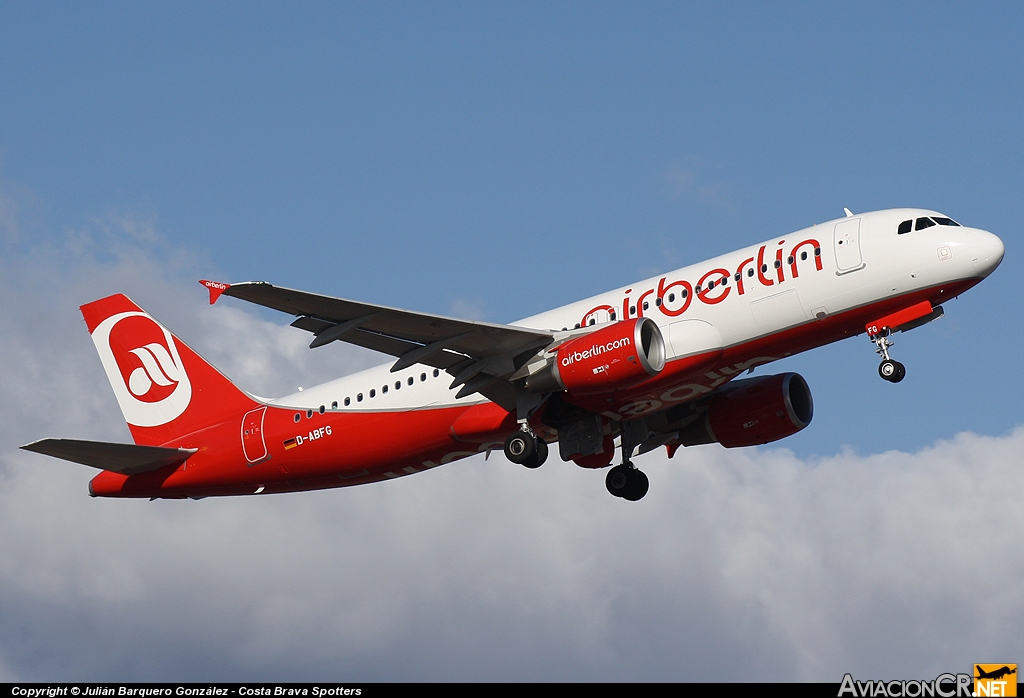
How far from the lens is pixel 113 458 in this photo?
3575cm

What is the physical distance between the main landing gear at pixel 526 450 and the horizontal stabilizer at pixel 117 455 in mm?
10281

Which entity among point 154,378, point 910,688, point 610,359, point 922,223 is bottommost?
point 910,688

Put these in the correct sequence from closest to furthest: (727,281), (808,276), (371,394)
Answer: (808,276)
(727,281)
(371,394)

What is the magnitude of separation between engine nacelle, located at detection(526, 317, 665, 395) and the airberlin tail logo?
547 inches

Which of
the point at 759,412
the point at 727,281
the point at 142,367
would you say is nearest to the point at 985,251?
the point at 727,281

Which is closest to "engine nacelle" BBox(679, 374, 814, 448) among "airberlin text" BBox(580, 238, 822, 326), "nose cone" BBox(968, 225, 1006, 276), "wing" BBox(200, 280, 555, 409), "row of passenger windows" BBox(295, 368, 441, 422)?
"airberlin text" BBox(580, 238, 822, 326)

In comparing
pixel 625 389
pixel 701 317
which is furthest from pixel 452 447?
pixel 701 317

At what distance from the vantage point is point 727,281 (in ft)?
101

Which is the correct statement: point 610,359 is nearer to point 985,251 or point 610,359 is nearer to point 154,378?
point 985,251

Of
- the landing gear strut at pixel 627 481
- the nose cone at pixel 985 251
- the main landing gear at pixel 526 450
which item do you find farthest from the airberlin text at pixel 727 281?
the landing gear strut at pixel 627 481

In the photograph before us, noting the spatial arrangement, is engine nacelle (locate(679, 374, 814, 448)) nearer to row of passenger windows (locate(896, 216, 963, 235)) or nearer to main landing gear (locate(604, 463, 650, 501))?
main landing gear (locate(604, 463, 650, 501))

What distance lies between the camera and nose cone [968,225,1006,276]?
29328 millimetres

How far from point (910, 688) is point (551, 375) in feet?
39.9

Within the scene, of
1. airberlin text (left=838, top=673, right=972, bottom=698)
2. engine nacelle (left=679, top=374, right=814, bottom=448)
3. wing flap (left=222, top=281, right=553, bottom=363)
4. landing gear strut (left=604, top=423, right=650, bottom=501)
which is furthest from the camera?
landing gear strut (left=604, top=423, right=650, bottom=501)
